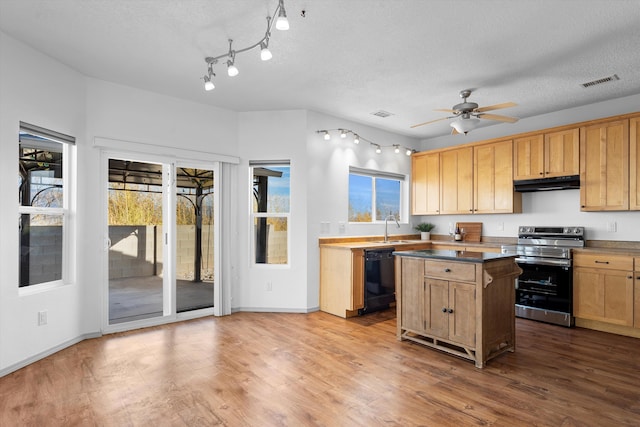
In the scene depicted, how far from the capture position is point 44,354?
3234 mm

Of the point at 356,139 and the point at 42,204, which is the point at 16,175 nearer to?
the point at 42,204

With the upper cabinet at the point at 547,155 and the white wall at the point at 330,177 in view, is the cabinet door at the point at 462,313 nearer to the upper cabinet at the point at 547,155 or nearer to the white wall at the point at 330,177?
the white wall at the point at 330,177

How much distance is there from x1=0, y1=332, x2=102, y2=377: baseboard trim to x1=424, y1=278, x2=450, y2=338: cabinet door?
11.5ft

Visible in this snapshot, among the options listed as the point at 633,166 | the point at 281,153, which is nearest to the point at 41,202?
the point at 281,153

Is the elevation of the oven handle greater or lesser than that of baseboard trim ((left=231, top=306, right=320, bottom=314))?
greater

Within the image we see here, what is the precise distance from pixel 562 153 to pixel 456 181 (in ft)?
5.00

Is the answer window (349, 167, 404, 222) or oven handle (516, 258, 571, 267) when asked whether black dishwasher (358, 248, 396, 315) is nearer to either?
window (349, 167, 404, 222)

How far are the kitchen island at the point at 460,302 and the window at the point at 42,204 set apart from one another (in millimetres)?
3529

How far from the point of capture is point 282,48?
124 inches

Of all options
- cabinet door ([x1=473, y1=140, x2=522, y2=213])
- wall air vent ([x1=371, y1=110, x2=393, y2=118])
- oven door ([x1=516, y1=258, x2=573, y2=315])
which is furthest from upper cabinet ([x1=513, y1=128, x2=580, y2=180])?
wall air vent ([x1=371, y1=110, x2=393, y2=118])

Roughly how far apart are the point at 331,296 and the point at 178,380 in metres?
2.40

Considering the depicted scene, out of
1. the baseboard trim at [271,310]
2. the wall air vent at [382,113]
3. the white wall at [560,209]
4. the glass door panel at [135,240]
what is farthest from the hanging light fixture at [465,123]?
the glass door panel at [135,240]

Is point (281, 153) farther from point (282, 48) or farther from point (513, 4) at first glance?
point (513, 4)

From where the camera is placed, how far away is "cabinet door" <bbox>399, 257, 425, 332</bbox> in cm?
349
